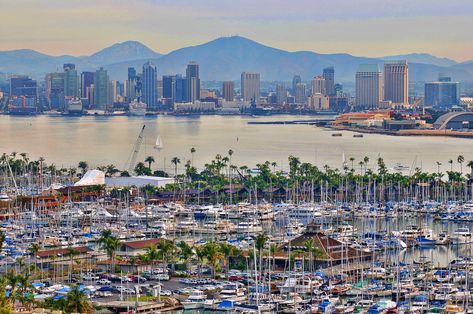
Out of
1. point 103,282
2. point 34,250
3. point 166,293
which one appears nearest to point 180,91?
point 34,250

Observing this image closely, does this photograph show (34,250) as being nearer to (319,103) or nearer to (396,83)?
(319,103)

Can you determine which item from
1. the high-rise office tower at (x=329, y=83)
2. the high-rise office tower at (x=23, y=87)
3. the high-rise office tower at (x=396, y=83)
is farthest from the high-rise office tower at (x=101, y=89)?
the high-rise office tower at (x=396, y=83)

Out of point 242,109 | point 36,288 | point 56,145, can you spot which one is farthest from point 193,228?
point 242,109

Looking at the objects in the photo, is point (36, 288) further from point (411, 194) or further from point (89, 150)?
point (89, 150)

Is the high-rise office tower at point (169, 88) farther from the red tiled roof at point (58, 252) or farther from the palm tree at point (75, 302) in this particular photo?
the palm tree at point (75, 302)

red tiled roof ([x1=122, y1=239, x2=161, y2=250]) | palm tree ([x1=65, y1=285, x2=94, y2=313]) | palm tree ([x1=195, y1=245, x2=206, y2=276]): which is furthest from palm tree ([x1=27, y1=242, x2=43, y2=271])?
palm tree ([x1=65, y1=285, x2=94, y2=313])

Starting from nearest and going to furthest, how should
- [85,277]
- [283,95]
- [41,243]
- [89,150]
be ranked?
[85,277] < [41,243] < [89,150] < [283,95]

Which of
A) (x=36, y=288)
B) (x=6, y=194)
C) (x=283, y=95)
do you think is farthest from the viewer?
(x=283, y=95)
